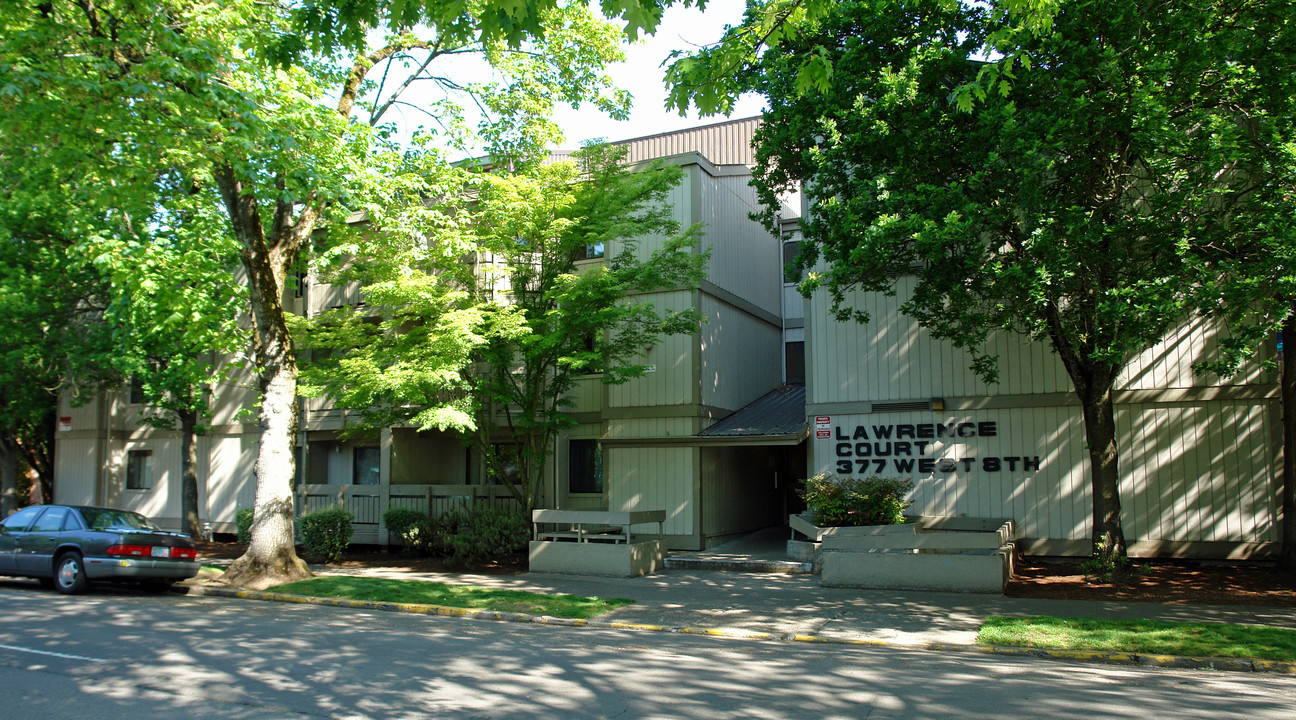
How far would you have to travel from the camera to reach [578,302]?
17.0 meters

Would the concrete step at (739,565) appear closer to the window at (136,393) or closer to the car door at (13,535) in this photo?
the car door at (13,535)

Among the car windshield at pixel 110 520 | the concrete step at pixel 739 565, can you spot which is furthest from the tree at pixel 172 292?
the concrete step at pixel 739 565

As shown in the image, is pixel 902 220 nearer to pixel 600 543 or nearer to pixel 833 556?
pixel 833 556

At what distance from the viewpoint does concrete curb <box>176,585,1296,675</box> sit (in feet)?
28.7

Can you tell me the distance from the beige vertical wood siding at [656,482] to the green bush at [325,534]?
639 centimetres

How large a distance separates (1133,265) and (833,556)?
6.30m

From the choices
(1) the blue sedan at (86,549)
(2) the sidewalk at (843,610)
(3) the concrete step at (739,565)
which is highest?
(1) the blue sedan at (86,549)

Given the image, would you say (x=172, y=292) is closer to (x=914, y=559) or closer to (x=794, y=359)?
(x=914, y=559)

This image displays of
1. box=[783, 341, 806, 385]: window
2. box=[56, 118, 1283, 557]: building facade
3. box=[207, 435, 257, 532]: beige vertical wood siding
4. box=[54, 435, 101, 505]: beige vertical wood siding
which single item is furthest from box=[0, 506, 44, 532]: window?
box=[783, 341, 806, 385]: window

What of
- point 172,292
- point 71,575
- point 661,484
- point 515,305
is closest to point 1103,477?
point 661,484

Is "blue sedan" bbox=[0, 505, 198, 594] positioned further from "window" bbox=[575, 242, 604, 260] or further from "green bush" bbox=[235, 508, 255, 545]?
"window" bbox=[575, 242, 604, 260]

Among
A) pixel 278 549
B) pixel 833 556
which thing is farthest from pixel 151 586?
pixel 833 556

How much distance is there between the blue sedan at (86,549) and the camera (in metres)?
14.0

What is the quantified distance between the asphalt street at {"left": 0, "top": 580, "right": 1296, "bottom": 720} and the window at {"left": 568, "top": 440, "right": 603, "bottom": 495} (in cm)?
1012
